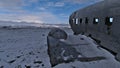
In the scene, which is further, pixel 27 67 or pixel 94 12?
pixel 94 12

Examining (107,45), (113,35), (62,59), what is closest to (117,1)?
(113,35)

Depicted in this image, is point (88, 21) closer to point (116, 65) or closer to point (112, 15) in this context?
point (112, 15)

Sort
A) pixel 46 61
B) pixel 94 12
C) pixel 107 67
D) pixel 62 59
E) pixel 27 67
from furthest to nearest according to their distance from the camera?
pixel 94 12, pixel 46 61, pixel 27 67, pixel 62 59, pixel 107 67

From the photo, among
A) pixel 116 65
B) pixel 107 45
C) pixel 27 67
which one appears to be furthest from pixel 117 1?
pixel 27 67

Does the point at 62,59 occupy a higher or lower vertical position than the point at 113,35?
lower

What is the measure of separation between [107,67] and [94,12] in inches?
240

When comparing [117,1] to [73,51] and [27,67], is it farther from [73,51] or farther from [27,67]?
[27,67]

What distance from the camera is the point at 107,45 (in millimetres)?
9867

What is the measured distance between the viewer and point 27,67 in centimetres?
859

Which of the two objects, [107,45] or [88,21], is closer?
[107,45]

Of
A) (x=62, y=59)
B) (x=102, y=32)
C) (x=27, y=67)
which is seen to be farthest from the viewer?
(x=102, y=32)

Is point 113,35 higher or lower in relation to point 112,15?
lower

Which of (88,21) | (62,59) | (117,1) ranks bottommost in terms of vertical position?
(62,59)

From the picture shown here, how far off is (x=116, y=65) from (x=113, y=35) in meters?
2.28
